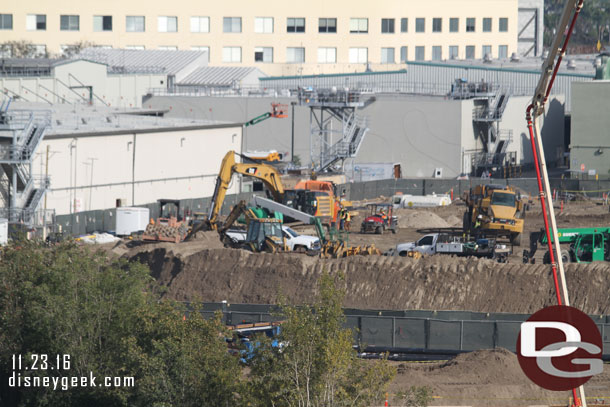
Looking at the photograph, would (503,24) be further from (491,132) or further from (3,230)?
(3,230)

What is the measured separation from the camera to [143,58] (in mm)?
97500

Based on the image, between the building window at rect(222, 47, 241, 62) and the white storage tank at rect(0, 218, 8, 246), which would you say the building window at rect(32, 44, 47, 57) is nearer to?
the building window at rect(222, 47, 241, 62)

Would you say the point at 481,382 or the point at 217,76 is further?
the point at 217,76

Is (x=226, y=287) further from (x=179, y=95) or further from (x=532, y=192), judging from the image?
(x=179, y=95)

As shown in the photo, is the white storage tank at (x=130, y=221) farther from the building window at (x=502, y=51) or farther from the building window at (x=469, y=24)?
the building window at (x=502, y=51)

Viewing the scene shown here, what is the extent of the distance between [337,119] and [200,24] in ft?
106

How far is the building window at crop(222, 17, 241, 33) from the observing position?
344ft

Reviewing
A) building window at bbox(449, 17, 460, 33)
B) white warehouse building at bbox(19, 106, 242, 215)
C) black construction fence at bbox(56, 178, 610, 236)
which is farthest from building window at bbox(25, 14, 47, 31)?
black construction fence at bbox(56, 178, 610, 236)

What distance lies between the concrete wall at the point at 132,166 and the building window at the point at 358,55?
4210 centimetres

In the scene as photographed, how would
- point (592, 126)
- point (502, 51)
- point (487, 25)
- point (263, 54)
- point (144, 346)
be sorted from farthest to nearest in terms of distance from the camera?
point (502, 51), point (487, 25), point (263, 54), point (592, 126), point (144, 346)

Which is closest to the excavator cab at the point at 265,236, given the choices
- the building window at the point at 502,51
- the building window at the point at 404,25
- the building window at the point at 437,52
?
the building window at the point at 404,25

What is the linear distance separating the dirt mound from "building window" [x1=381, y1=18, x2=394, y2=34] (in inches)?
2069

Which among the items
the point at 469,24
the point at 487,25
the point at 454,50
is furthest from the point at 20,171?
the point at 487,25

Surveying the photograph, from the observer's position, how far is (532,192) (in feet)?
226
